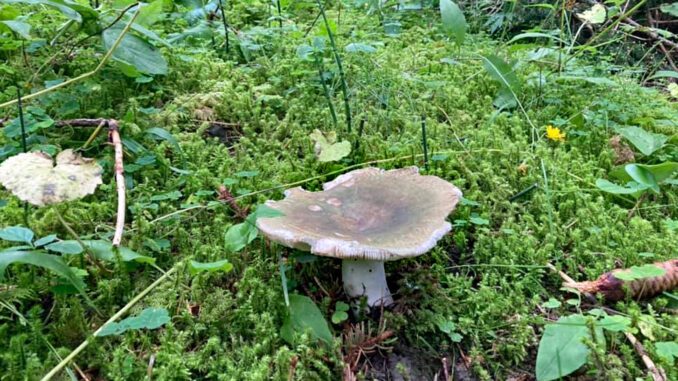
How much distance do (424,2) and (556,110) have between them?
2.13 metres

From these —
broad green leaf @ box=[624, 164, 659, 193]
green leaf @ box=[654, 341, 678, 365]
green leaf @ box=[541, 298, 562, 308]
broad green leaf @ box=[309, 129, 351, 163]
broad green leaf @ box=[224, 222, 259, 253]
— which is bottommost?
green leaf @ box=[541, 298, 562, 308]

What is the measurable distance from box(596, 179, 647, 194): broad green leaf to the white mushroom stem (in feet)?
3.45

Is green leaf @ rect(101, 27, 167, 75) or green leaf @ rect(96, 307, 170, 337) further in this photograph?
green leaf @ rect(101, 27, 167, 75)

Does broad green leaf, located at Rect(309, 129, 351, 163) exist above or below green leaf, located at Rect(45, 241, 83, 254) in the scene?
below

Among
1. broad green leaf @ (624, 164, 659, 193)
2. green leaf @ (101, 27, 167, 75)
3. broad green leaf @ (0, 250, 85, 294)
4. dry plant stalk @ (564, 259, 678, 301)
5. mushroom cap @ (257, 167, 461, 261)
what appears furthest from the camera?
green leaf @ (101, 27, 167, 75)

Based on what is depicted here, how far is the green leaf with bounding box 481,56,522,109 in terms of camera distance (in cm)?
297

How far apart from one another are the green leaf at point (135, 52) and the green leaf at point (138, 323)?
1.32 meters

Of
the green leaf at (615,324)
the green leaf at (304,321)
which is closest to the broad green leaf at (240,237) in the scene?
the green leaf at (304,321)

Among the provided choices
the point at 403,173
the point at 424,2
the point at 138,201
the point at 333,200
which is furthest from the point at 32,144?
the point at 424,2

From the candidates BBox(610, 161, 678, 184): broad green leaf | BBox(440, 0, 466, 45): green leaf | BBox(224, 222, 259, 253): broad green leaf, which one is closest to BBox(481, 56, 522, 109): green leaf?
BBox(440, 0, 466, 45): green leaf

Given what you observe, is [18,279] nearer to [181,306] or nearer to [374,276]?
[181,306]

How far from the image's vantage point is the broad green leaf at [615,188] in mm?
2156

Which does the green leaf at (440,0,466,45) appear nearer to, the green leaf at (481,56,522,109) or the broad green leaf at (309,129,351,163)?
the green leaf at (481,56,522,109)

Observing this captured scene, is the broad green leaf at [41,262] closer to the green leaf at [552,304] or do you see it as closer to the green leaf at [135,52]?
the green leaf at [135,52]
